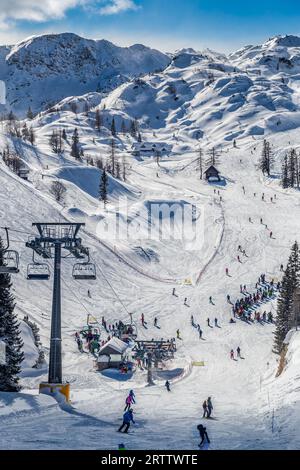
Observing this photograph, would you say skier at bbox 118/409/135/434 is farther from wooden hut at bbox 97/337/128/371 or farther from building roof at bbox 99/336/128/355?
building roof at bbox 99/336/128/355

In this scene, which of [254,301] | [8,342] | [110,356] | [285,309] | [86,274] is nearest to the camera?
[8,342]

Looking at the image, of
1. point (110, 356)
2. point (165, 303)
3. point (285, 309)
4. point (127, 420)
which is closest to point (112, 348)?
point (110, 356)

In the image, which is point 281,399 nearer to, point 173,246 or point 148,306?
point 148,306

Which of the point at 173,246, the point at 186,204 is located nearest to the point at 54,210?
the point at 173,246

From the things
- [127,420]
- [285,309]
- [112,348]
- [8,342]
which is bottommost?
[112,348]

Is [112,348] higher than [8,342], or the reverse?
[8,342]

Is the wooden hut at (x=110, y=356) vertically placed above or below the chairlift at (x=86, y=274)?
below

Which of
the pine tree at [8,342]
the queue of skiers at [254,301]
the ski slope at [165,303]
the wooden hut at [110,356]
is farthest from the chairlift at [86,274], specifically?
the queue of skiers at [254,301]

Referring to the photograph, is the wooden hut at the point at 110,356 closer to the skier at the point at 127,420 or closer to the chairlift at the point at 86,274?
the chairlift at the point at 86,274

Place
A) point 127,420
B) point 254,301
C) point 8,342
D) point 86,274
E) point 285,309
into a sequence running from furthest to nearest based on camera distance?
point 254,301
point 285,309
point 86,274
point 8,342
point 127,420

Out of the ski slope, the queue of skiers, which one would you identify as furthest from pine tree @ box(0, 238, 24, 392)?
the queue of skiers

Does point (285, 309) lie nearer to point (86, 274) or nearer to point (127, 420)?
point (86, 274)
